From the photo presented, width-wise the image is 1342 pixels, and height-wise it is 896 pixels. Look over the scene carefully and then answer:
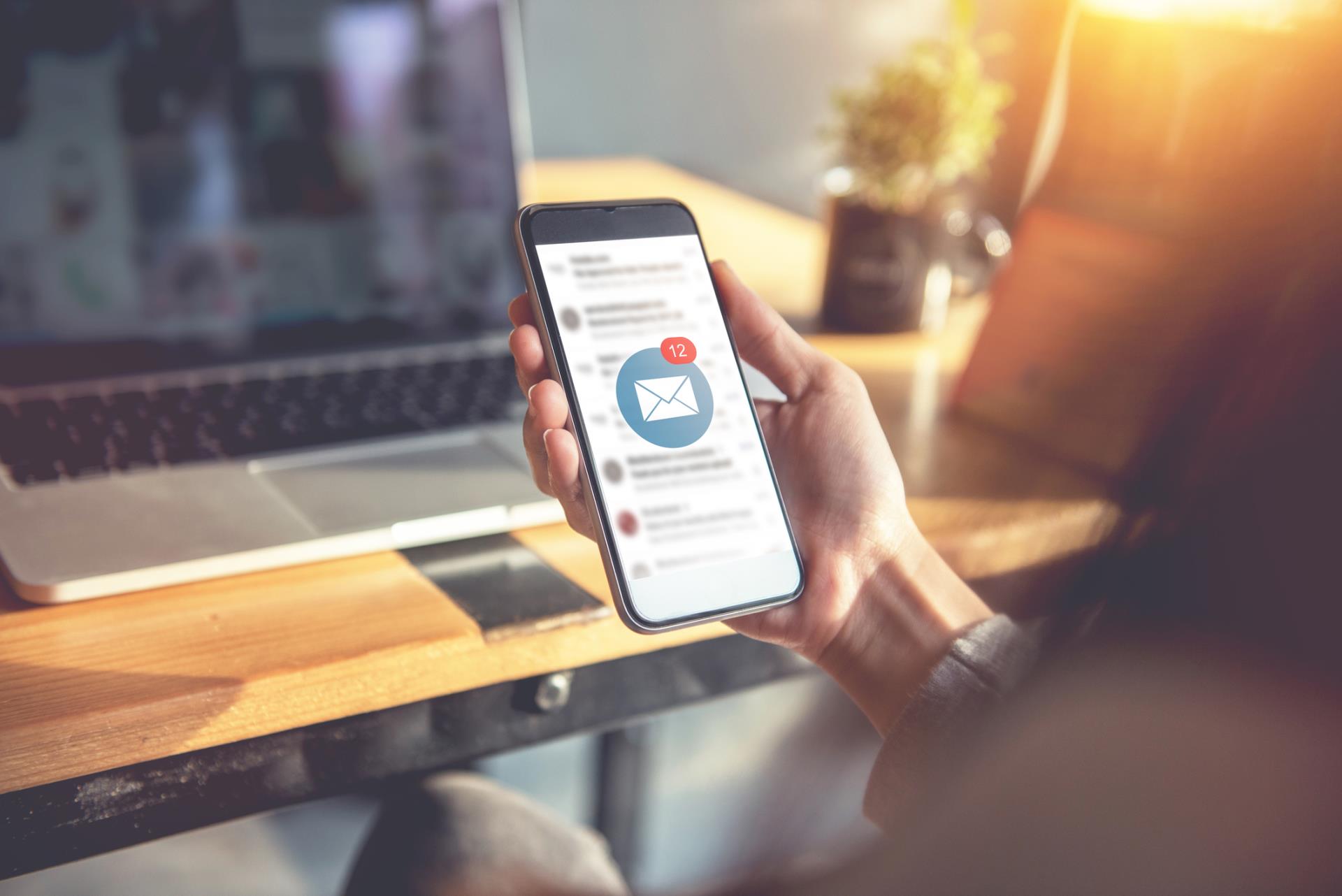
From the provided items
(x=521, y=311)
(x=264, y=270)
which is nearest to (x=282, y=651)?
(x=521, y=311)

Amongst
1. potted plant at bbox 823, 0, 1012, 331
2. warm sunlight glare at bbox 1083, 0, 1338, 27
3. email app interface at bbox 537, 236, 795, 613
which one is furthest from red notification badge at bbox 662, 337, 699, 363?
potted plant at bbox 823, 0, 1012, 331

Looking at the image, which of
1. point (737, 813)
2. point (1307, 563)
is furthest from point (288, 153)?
point (737, 813)

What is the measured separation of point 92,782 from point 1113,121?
592 millimetres

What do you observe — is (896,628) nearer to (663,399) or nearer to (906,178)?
(663,399)

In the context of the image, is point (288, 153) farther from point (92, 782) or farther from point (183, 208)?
point (92, 782)

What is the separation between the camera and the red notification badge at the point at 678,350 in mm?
405

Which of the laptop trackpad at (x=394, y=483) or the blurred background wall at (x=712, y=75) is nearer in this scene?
the laptop trackpad at (x=394, y=483)

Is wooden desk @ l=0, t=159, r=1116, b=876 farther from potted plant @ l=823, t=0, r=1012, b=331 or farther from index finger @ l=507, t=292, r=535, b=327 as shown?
potted plant @ l=823, t=0, r=1012, b=331

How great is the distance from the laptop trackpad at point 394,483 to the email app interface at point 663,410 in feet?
0.31

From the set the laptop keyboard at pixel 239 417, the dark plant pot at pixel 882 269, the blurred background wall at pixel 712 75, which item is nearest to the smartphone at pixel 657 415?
the laptop keyboard at pixel 239 417

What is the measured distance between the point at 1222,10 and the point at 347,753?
0.51 meters

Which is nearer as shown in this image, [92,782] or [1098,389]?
[92,782]

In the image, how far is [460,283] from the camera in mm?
662

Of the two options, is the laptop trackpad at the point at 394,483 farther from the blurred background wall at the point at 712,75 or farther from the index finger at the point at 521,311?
the blurred background wall at the point at 712,75
